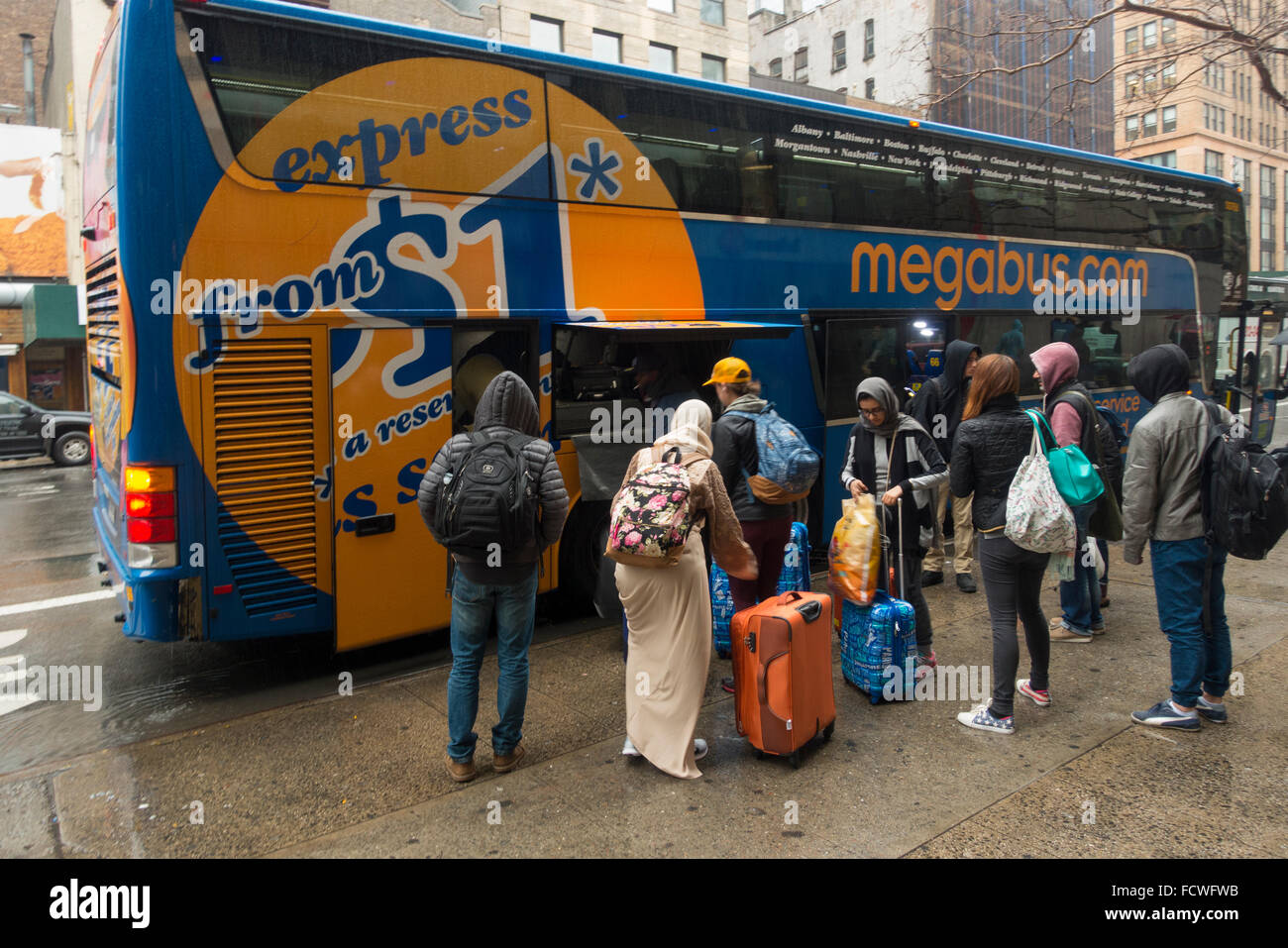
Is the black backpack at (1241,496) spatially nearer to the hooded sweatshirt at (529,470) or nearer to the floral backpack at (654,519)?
the floral backpack at (654,519)

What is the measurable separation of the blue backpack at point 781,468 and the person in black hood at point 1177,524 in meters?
1.58

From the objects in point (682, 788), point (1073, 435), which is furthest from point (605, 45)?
point (682, 788)

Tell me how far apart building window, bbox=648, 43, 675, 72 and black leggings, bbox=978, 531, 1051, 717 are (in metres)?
31.5

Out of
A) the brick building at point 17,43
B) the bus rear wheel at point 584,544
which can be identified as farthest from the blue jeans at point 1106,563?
the brick building at point 17,43

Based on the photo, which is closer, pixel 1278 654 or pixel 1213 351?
pixel 1278 654

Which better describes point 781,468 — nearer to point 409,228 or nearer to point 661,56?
point 409,228

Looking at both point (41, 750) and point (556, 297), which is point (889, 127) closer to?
point (556, 297)

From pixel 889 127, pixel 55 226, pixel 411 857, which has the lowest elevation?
pixel 411 857

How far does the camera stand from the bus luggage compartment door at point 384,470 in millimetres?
5363

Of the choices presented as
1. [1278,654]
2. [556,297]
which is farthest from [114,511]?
[1278,654]

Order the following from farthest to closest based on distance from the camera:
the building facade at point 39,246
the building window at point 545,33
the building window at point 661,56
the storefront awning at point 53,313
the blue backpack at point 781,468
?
the building window at point 661,56 < the building window at point 545,33 < the building facade at point 39,246 < the storefront awning at point 53,313 < the blue backpack at point 781,468

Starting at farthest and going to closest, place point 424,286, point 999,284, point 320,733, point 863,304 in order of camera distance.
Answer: point 999,284
point 863,304
point 424,286
point 320,733

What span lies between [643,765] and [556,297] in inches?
125

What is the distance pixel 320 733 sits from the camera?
15.9 feet
